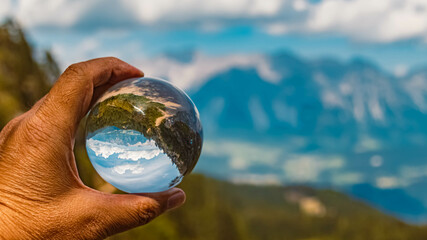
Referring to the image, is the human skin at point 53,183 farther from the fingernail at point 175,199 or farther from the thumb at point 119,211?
the fingernail at point 175,199

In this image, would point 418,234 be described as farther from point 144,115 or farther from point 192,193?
point 144,115

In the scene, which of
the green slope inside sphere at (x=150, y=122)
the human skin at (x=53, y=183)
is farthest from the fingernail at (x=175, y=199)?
the human skin at (x=53, y=183)

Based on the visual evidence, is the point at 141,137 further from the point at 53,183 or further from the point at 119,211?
the point at 53,183

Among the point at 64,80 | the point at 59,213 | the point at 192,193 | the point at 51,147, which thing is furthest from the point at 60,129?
the point at 192,193

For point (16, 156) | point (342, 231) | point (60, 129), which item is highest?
point (60, 129)

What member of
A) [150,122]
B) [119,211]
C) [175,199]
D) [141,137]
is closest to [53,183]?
[119,211]

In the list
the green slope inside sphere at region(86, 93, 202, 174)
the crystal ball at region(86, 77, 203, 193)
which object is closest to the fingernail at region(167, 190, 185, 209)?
the crystal ball at region(86, 77, 203, 193)

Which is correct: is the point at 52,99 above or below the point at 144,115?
above

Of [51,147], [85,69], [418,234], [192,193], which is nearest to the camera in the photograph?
[51,147]
